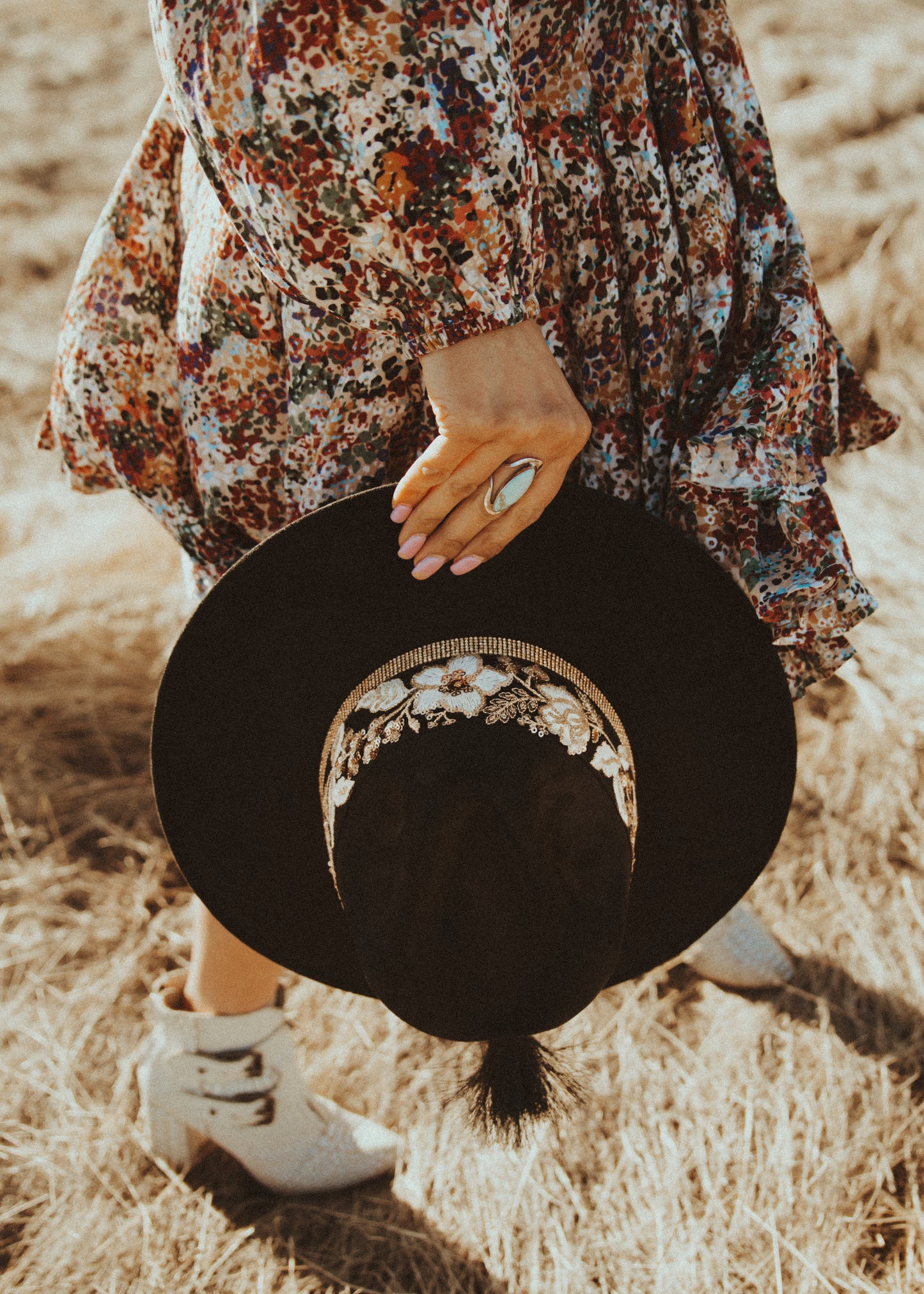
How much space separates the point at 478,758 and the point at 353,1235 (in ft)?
3.08

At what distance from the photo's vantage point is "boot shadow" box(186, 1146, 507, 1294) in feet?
3.83

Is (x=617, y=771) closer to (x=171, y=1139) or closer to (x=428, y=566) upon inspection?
(x=428, y=566)

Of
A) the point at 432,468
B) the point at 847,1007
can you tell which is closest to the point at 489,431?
the point at 432,468

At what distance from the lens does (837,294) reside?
2.56 metres

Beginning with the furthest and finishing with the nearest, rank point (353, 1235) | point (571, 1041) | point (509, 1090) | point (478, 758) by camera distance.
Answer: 1. point (571, 1041)
2. point (353, 1235)
3. point (509, 1090)
4. point (478, 758)

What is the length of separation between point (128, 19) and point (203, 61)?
676 cm

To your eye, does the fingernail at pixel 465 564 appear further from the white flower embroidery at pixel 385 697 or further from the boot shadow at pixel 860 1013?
the boot shadow at pixel 860 1013

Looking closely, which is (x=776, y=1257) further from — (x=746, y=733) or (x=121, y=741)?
(x=121, y=741)

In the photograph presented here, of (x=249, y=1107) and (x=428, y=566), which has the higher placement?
(x=428, y=566)

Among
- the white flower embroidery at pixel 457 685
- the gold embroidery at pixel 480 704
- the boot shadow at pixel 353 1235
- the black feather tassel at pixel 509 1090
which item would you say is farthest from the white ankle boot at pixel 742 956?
the white flower embroidery at pixel 457 685

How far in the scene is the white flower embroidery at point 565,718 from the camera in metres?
0.70

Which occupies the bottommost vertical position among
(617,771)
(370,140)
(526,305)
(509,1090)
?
(509,1090)

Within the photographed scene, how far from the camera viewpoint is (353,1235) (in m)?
1.23

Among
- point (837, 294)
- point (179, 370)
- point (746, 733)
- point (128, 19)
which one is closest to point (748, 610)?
point (746, 733)
